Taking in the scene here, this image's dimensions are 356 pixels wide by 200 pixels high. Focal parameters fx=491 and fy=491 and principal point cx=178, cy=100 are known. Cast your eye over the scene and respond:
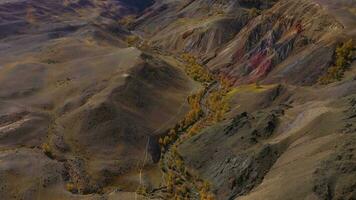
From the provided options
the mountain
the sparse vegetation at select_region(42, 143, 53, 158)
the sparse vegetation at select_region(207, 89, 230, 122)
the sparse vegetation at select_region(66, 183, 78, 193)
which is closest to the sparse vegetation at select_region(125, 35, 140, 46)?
the mountain

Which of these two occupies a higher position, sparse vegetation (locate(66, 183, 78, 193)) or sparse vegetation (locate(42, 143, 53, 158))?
sparse vegetation (locate(66, 183, 78, 193))

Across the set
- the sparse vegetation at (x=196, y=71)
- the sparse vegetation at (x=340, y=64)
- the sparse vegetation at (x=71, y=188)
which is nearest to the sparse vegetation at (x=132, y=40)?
the sparse vegetation at (x=196, y=71)

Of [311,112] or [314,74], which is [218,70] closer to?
[314,74]

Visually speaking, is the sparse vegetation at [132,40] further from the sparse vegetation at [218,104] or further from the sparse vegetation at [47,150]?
the sparse vegetation at [47,150]

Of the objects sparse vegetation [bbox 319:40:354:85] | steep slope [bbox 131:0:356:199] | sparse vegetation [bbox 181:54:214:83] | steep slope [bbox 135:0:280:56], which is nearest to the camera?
steep slope [bbox 131:0:356:199]

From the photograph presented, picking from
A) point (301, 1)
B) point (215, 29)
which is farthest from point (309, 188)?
point (215, 29)

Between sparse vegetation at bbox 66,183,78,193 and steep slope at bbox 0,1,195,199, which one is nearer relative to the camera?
sparse vegetation at bbox 66,183,78,193

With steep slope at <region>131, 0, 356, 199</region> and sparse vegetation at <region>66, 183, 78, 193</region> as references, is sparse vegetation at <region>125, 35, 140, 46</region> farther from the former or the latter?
sparse vegetation at <region>66, 183, 78, 193</region>
